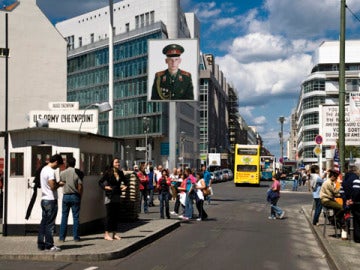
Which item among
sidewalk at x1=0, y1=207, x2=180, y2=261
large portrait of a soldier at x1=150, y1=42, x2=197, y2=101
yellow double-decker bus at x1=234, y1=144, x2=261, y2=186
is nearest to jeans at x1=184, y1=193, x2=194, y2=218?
sidewalk at x1=0, y1=207, x2=180, y2=261

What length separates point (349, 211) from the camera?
45.9 feet

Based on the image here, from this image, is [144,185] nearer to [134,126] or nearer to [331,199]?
[331,199]

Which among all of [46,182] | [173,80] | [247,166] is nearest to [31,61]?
[247,166]

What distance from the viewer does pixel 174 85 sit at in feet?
101

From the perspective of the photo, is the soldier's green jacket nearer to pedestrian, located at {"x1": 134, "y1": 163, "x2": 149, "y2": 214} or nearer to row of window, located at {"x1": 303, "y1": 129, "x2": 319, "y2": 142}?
pedestrian, located at {"x1": 134, "y1": 163, "x2": 149, "y2": 214}

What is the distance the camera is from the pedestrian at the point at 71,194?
39.9ft

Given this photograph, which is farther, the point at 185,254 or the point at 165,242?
the point at 165,242

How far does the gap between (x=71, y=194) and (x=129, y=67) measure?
74.8m

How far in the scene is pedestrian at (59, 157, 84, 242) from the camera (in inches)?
479

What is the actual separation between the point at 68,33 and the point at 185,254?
89790 mm

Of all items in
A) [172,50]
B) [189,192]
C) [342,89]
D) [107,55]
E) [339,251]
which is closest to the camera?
[339,251]

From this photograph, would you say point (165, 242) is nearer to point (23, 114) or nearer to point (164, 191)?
point (164, 191)

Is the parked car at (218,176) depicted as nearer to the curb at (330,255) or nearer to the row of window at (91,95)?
the row of window at (91,95)

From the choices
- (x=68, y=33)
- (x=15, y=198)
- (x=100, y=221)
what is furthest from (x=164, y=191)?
(x=68, y=33)
